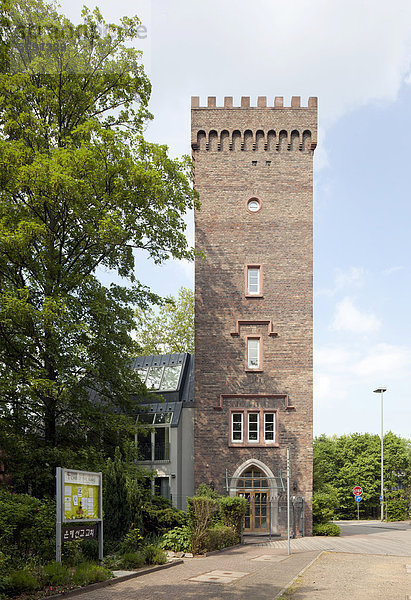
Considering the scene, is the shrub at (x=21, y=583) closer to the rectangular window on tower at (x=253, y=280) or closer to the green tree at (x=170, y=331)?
the rectangular window on tower at (x=253, y=280)

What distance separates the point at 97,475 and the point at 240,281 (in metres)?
16.7

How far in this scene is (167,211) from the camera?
24141 millimetres

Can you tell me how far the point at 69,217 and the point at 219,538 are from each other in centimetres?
1238

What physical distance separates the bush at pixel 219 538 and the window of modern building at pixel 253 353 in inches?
341

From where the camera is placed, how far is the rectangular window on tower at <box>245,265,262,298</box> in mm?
32062

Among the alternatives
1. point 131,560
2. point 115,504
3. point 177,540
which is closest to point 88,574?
point 131,560

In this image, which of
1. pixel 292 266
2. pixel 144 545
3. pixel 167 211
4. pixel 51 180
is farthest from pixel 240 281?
pixel 144 545

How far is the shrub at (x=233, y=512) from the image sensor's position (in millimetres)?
25156

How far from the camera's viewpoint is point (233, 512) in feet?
83.7

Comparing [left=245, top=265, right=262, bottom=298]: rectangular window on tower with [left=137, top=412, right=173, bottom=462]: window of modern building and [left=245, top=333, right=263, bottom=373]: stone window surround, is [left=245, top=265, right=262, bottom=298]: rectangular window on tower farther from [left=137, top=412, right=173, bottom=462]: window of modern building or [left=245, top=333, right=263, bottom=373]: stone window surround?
[left=137, top=412, right=173, bottom=462]: window of modern building

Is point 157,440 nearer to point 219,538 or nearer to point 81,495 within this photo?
point 219,538

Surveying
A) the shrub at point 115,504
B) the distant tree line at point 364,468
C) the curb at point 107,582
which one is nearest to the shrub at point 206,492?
the shrub at point 115,504

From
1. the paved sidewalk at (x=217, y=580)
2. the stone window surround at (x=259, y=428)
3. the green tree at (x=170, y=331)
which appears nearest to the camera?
the paved sidewalk at (x=217, y=580)

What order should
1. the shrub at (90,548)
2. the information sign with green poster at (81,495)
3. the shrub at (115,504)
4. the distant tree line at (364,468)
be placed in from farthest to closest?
the distant tree line at (364,468) < the shrub at (115,504) < the shrub at (90,548) < the information sign with green poster at (81,495)
